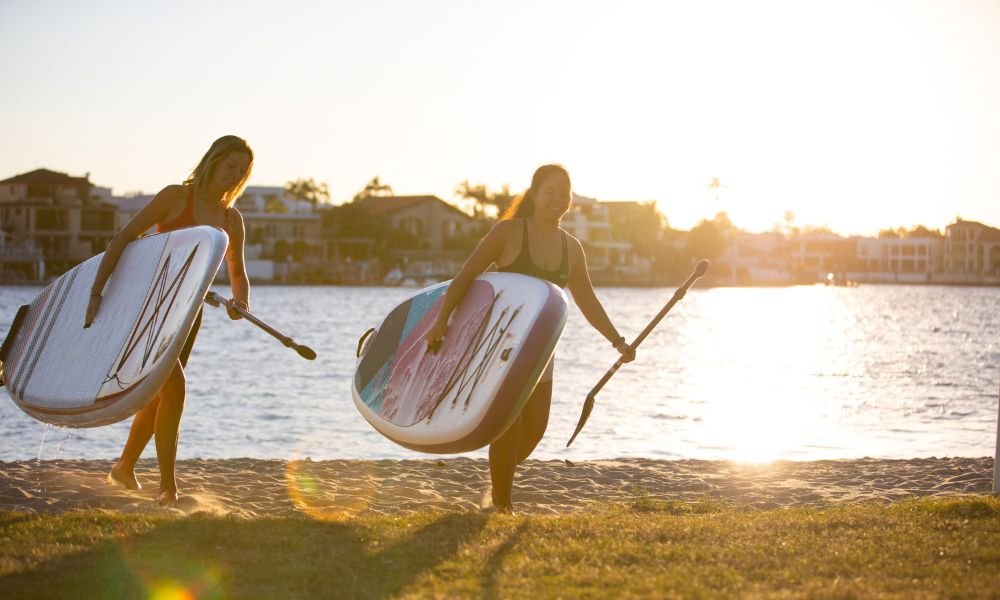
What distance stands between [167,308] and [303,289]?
101 m

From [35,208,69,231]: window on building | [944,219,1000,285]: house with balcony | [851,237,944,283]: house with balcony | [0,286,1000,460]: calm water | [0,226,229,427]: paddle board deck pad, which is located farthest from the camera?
[851,237,944,283]: house with balcony

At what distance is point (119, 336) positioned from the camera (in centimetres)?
636

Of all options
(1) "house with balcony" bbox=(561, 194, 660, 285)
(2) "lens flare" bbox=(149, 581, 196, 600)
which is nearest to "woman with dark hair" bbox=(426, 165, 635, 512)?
(2) "lens flare" bbox=(149, 581, 196, 600)

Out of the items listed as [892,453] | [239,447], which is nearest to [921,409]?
[892,453]

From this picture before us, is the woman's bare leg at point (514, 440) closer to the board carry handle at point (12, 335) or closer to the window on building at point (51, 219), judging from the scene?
the board carry handle at point (12, 335)

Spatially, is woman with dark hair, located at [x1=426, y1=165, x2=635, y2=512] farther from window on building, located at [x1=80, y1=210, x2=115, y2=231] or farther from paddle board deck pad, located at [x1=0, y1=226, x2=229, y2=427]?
window on building, located at [x1=80, y1=210, x2=115, y2=231]

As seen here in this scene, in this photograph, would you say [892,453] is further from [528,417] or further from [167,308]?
[167,308]

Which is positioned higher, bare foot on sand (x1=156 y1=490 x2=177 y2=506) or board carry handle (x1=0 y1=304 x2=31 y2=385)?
board carry handle (x1=0 y1=304 x2=31 y2=385)

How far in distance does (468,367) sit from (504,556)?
5.02 feet

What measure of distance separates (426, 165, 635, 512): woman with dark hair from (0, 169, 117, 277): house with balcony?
8424cm

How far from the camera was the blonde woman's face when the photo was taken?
21.1ft

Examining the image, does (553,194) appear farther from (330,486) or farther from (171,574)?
(330,486)

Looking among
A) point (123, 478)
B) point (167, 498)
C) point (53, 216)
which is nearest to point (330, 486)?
point (123, 478)

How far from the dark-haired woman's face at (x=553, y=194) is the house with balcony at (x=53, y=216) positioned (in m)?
84.4
